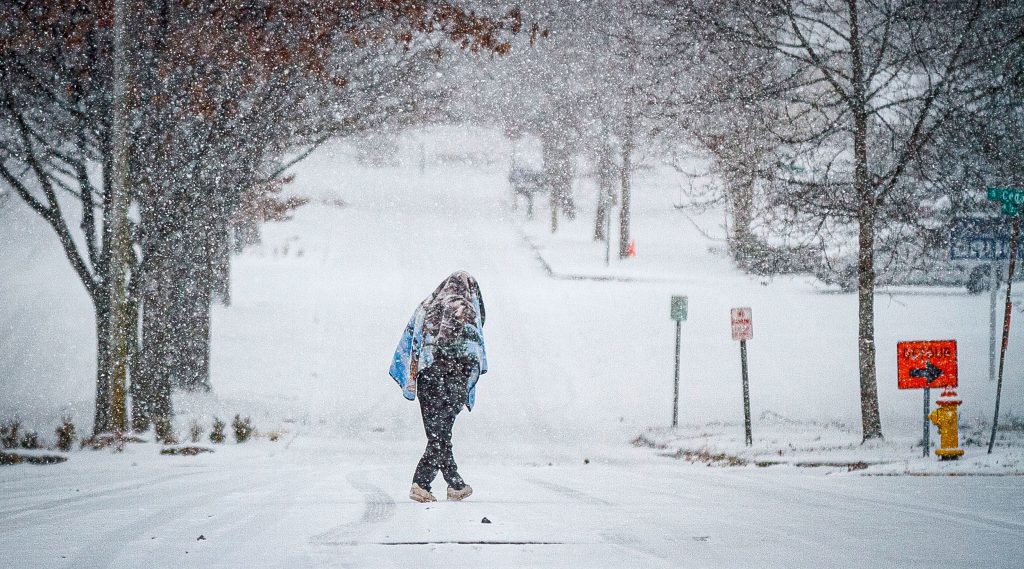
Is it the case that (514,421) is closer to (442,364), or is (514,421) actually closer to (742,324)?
(742,324)

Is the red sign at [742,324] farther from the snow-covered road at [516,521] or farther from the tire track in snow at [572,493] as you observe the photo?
the tire track in snow at [572,493]

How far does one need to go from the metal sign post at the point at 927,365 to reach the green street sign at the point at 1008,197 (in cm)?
146

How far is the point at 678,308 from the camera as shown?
14516mm

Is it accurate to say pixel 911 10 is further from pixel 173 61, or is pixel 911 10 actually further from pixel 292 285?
pixel 292 285

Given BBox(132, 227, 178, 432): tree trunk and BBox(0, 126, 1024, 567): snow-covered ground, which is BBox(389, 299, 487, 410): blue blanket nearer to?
BBox(0, 126, 1024, 567): snow-covered ground

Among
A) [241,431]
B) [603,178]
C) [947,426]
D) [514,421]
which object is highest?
[603,178]

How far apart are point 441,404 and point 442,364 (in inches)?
12.2

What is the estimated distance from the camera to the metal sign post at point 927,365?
8703 millimetres

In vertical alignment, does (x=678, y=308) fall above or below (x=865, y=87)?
below

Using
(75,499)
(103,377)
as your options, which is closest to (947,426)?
(75,499)

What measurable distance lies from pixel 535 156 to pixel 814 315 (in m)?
39.9

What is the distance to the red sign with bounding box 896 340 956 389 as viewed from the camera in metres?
8.70

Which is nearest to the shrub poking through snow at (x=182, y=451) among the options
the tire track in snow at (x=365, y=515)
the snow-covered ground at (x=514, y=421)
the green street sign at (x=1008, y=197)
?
the snow-covered ground at (x=514, y=421)

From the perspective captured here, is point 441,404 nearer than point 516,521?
No
